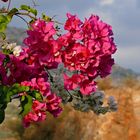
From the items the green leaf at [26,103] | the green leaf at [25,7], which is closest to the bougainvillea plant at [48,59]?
the green leaf at [26,103]

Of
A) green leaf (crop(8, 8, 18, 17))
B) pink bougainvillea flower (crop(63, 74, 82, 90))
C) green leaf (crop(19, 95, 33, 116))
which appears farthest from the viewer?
green leaf (crop(8, 8, 18, 17))

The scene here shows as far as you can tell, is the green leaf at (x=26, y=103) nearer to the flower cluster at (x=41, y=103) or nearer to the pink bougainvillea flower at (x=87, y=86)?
the flower cluster at (x=41, y=103)

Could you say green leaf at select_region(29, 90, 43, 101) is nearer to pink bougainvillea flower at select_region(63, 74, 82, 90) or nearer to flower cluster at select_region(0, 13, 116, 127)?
flower cluster at select_region(0, 13, 116, 127)

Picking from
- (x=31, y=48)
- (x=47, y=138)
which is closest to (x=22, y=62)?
(x=31, y=48)

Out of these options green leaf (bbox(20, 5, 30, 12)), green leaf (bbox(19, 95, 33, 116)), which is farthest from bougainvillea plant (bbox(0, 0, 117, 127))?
green leaf (bbox(20, 5, 30, 12))

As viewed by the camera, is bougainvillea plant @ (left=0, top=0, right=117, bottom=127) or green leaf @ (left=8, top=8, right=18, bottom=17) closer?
bougainvillea plant @ (left=0, top=0, right=117, bottom=127)

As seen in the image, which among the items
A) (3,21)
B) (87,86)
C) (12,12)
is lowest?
(87,86)

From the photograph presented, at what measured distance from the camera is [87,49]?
365 centimetres

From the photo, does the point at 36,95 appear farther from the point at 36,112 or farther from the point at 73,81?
the point at 73,81

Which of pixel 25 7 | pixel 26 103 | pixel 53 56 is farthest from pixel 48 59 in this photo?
pixel 25 7

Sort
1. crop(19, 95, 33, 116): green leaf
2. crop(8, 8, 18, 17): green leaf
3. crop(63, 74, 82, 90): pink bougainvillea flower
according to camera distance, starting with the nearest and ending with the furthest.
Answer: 1. crop(19, 95, 33, 116): green leaf
2. crop(63, 74, 82, 90): pink bougainvillea flower
3. crop(8, 8, 18, 17): green leaf

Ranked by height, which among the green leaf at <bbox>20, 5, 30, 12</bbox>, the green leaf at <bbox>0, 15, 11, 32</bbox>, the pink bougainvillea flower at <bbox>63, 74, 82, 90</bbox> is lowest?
the pink bougainvillea flower at <bbox>63, 74, 82, 90</bbox>

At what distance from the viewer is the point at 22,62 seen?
A: 3746 mm

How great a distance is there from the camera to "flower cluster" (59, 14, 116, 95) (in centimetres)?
366
